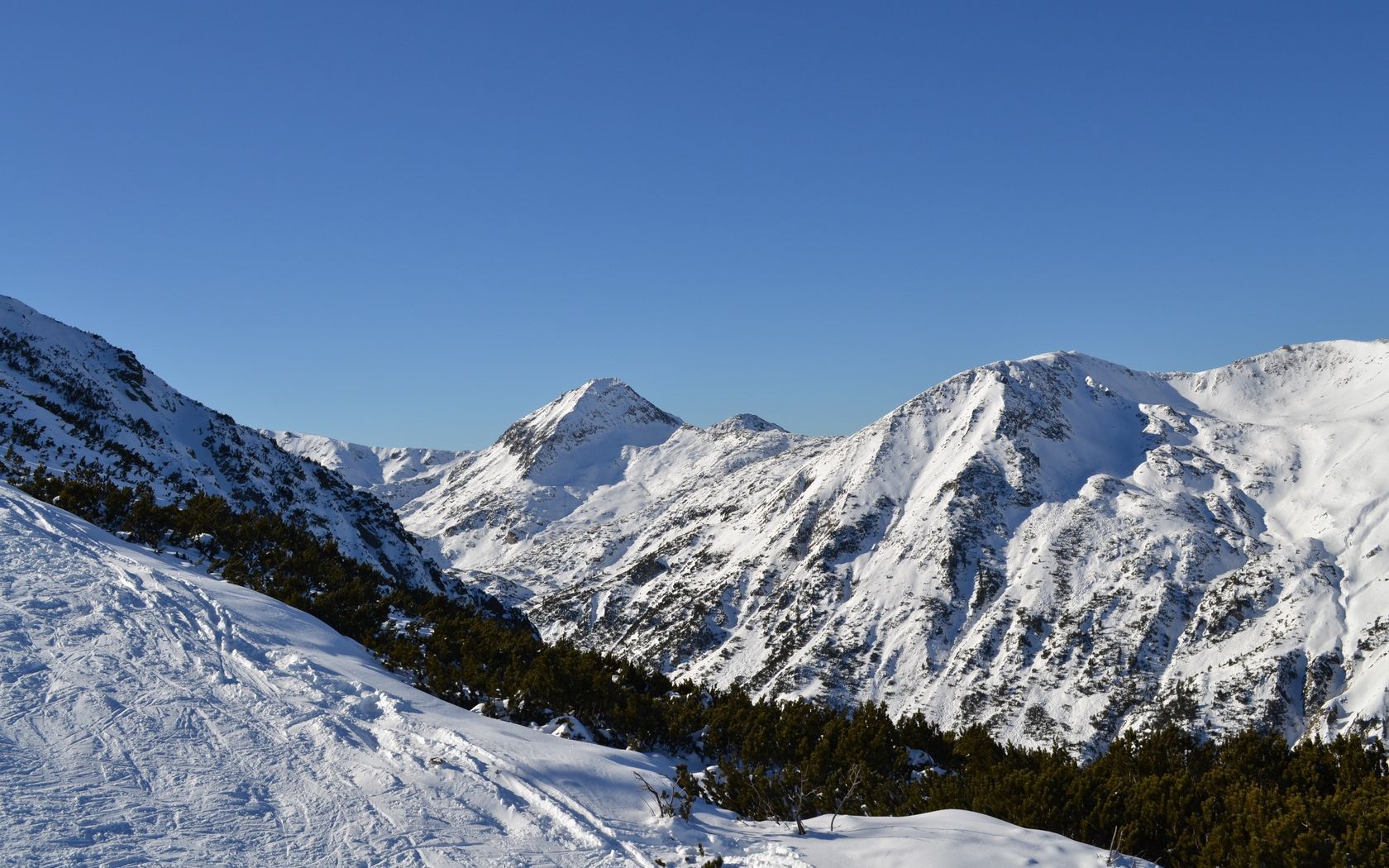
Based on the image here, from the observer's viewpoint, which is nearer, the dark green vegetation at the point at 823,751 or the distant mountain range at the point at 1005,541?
the dark green vegetation at the point at 823,751

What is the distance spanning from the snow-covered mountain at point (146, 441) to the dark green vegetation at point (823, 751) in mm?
12251

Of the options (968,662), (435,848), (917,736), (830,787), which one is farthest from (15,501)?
(968,662)

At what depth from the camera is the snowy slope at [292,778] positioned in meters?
9.36

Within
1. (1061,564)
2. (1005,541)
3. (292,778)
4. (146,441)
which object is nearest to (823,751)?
(292,778)

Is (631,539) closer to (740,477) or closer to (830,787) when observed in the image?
(740,477)

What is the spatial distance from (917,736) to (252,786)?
15.0m

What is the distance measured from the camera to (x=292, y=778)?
1100 centimetres

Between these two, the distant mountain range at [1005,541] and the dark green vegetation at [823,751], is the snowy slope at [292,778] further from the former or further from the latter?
the distant mountain range at [1005,541]

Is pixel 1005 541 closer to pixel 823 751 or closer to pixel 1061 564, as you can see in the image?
pixel 1061 564

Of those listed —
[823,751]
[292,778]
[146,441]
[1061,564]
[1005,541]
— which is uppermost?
[1005,541]

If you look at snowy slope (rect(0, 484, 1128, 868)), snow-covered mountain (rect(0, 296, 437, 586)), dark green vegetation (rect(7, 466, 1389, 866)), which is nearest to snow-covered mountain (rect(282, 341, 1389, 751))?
snow-covered mountain (rect(0, 296, 437, 586))

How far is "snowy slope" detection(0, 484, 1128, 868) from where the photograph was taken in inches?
368

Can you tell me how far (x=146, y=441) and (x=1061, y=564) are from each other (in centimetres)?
9424

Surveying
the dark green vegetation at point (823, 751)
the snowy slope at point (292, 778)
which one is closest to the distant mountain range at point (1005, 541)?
the dark green vegetation at point (823, 751)
